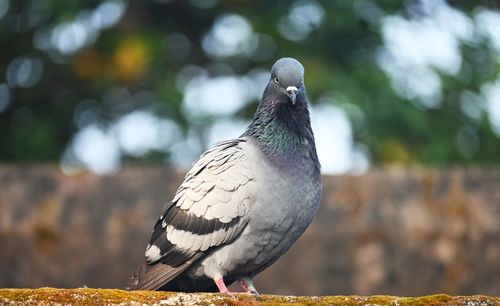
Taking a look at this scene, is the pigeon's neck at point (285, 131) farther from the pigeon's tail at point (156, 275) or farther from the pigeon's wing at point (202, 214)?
the pigeon's tail at point (156, 275)

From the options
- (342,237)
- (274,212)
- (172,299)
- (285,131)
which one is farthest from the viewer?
(342,237)

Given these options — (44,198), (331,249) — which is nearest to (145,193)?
(44,198)

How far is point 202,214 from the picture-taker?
5492 millimetres

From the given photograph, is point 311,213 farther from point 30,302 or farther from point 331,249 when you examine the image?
point 331,249

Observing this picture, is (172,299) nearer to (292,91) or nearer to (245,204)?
(245,204)

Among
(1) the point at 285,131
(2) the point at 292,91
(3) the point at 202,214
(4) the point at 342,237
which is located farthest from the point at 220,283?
(4) the point at 342,237

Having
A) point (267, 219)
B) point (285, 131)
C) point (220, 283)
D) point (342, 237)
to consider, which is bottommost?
point (342, 237)

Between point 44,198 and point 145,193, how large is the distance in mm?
1007

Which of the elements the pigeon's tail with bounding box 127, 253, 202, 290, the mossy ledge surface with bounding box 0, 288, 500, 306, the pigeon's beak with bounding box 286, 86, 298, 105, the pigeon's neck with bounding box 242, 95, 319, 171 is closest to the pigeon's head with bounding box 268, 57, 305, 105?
the pigeon's beak with bounding box 286, 86, 298, 105

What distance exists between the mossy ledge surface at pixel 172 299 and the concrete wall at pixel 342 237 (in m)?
5.11

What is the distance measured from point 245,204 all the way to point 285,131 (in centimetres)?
52

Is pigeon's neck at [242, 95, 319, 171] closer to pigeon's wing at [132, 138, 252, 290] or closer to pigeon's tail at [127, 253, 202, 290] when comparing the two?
pigeon's wing at [132, 138, 252, 290]

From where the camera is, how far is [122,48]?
13.5 m

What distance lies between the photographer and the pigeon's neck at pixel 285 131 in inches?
218
